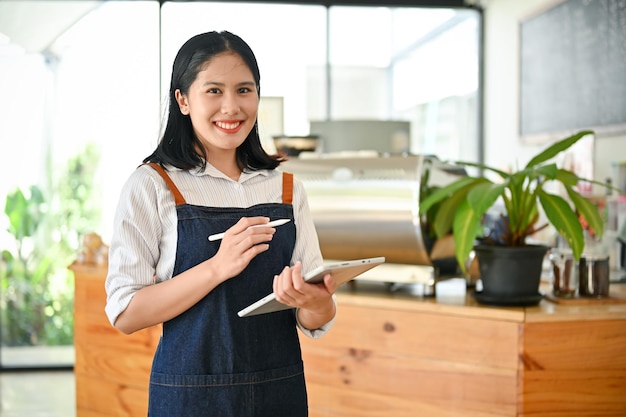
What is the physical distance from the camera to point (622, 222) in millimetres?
3230

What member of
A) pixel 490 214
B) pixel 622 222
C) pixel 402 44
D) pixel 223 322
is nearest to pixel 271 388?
pixel 223 322

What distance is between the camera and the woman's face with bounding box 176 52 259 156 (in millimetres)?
1339

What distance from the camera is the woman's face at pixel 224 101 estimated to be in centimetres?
134

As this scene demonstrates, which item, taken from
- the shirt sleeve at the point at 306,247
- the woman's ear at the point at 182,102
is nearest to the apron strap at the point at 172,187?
the woman's ear at the point at 182,102

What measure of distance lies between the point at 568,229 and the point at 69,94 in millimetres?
3861

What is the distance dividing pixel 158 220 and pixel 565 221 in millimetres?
1312

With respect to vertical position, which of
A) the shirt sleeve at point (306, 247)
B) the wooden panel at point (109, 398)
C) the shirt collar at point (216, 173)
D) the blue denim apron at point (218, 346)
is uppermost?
the shirt collar at point (216, 173)

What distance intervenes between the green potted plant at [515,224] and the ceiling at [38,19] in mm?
3651

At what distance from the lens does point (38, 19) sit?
5.08m

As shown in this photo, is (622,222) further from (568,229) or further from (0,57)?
(0,57)

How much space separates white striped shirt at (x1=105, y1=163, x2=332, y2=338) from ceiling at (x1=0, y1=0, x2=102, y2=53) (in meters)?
4.14

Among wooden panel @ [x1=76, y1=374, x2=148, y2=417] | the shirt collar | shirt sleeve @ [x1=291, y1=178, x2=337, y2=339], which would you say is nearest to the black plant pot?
shirt sleeve @ [x1=291, y1=178, x2=337, y2=339]

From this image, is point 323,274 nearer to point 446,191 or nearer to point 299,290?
point 299,290

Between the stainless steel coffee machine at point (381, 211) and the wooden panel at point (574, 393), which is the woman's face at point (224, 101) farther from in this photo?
the wooden panel at point (574, 393)
